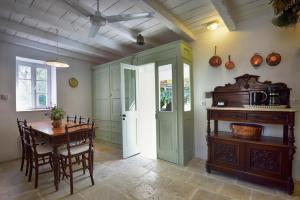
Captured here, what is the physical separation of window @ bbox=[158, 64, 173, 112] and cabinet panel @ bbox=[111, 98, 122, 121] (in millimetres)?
1390

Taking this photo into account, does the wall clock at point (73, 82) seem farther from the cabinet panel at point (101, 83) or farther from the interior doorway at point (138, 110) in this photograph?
the interior doorway at point (138, 110)

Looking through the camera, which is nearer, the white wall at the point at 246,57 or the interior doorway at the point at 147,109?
the white wall at the point at 246,57

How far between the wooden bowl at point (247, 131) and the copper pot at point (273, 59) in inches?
40.5

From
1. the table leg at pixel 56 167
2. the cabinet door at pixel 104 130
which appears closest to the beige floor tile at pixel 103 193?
the table leg at pixel 56 167

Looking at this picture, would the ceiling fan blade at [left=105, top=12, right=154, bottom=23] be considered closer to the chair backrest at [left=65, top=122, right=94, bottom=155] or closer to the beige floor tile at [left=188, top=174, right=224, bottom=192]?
the chair backrest at [left=65, top=122, right=94, bottom=155]

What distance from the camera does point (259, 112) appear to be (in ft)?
7.80

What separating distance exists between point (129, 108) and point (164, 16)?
2011 mm

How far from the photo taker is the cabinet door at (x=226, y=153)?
2.53 m

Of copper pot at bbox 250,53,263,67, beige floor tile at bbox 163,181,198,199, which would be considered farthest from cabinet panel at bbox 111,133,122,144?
copper pot at bbox 250,53,263,67

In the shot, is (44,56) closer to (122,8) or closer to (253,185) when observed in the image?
(122,8)

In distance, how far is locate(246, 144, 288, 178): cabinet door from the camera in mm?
2199

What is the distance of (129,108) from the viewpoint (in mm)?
3654

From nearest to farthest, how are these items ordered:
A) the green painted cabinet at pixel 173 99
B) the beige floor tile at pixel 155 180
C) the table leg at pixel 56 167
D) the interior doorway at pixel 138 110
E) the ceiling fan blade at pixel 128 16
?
the ceiling fan blade at pixel 128 16
the table leg at pixel 56 167
the beige floor tile at pixel 155 180
the green painted cabinet at pixel 173 99
the interior doorway at pixel 138 110

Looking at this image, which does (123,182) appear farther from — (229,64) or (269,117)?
(229,64)
